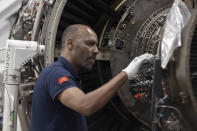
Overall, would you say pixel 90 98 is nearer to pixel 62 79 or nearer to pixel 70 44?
pixel 62 79

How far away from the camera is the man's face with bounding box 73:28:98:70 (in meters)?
1.74

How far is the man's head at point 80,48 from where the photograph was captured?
1739 mm

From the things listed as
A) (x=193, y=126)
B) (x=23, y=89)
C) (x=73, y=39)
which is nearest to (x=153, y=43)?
(x=73, y=39)

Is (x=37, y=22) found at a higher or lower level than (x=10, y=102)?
higher

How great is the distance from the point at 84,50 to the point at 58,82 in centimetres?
32

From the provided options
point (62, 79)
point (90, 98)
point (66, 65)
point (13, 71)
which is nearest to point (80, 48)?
point (66, 65)

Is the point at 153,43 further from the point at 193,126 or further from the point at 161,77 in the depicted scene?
the point at 193,126

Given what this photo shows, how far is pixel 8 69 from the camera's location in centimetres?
227

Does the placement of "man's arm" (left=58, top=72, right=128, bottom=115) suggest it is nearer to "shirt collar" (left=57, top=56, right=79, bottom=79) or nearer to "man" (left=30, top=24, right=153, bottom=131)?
"man" (left=30, top=24, right=153, bottom=131)

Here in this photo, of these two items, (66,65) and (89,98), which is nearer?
(89,98)

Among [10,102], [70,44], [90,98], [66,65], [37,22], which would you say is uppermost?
[37,22]

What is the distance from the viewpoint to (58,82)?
1495 mm

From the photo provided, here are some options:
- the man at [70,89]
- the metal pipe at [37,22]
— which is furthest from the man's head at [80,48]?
the metal pipe at [37,22]

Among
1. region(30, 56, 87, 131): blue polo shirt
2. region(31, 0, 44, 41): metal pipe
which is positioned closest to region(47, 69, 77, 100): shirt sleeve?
region(30, 56, 87, 131): blue polo shirt
